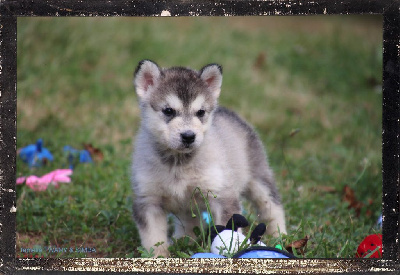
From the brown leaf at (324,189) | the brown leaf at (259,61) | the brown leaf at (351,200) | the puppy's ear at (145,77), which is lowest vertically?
the brown leaf at (351,200)

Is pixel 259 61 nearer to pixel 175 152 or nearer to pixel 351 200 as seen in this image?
pixel 351 200

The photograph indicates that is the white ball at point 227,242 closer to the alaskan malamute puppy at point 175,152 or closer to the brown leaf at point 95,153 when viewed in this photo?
the alaskan malamute puppy at point 175,152

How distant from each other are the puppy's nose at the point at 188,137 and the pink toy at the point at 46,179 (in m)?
2.13

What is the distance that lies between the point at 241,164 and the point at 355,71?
21.6 feet

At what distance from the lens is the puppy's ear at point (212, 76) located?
14.5ft

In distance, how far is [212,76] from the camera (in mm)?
4516

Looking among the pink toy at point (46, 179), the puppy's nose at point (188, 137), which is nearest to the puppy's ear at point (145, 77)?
the puppy's nose at point (188, 137)

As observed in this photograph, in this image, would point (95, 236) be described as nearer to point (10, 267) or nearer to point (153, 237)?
point (153, 237)

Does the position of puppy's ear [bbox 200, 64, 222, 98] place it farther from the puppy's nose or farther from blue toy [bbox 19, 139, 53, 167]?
blue toy [bbox 19, 139, 53, 167]

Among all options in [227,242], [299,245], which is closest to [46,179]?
[227,242]

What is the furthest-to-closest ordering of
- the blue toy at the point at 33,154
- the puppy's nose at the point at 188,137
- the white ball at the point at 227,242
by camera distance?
the blue toy at the point at 33,154, the puppy's nose at the point at 188,137, the white ball at the point at 227,242

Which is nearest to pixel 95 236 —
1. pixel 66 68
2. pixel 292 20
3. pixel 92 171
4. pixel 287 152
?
pixel 92 171

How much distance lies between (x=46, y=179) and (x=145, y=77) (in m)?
1.96

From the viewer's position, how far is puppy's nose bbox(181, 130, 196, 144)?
414 centimetres
